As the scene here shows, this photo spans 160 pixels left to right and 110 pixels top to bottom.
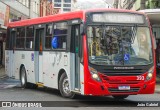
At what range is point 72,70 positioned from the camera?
15.1 m

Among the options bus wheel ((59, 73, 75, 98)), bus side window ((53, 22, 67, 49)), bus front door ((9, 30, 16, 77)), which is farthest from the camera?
bus front door ((9, 30, 16, 77))

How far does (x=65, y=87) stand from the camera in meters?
15.9

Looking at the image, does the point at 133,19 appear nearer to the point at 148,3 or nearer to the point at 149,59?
the point at 149,59

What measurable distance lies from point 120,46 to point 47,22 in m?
4.31

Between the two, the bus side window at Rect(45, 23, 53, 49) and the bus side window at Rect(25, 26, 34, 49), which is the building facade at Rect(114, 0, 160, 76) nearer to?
the bus side window at Rect(25, 26, 34, 49)

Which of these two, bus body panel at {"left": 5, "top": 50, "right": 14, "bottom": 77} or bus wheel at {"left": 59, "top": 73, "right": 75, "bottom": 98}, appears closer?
bus wheel at {"left": 59, "top": 73, "right": 75, "bottom": 98}

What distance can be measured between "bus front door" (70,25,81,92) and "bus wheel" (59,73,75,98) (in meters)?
0.60

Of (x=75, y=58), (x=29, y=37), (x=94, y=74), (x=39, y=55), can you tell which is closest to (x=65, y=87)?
(x=75, y=58)

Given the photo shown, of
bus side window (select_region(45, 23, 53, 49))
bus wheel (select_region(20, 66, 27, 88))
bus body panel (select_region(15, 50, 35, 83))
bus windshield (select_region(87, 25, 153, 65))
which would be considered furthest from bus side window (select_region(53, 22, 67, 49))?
bus wheel (select_region(20, 66, 27, 88))

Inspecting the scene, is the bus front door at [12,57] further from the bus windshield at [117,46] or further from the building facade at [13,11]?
the building facade at [13,11]

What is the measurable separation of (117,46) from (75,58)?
1.57 m

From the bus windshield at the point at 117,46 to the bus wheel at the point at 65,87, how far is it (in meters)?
2.07

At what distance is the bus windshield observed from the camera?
14.0m

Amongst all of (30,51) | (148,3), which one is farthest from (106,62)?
(148,3)
